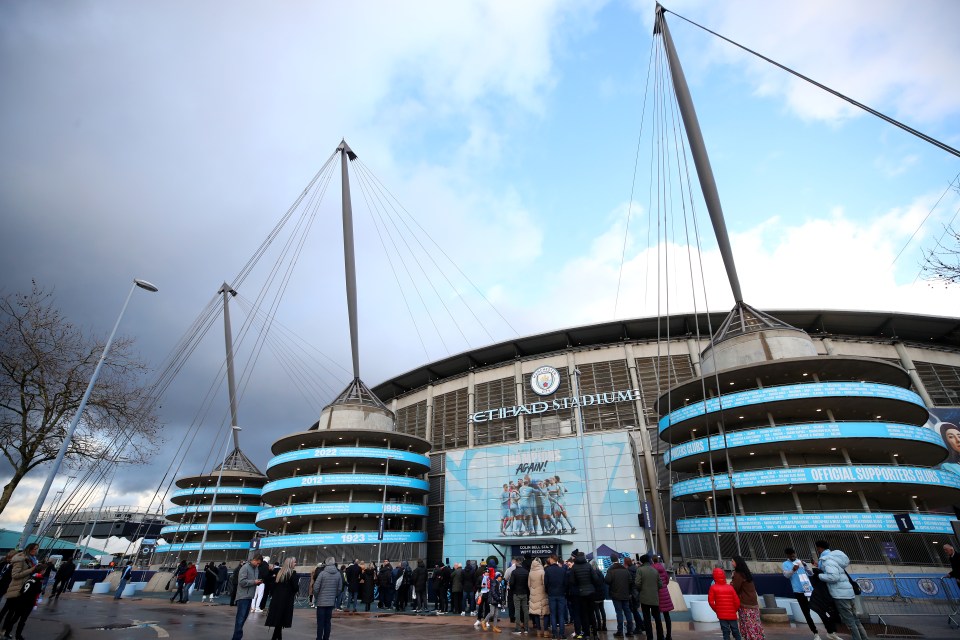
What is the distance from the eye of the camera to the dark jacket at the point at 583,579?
427 inches

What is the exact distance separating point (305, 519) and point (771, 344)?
1685 inches

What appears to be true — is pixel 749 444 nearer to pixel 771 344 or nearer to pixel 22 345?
pixel 771 344

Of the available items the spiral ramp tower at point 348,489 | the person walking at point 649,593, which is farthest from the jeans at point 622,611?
the spiral ramp tower at point 348,489

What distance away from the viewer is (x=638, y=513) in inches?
1422

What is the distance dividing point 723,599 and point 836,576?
1982mm

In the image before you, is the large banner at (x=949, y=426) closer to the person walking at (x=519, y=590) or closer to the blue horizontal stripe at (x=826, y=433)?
the blue horizontal stripe at (x=826, y=433)

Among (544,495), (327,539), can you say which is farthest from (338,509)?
(544,495)

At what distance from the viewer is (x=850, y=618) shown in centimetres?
805

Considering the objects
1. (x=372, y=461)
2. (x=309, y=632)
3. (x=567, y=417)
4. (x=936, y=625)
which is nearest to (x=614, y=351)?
(x=567, y=417)

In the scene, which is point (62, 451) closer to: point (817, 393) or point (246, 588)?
point (246, 588)

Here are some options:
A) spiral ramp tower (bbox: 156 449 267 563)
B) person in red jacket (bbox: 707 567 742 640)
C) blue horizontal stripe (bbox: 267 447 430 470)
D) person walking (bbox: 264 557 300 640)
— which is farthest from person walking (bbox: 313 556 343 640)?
spiral ramp tower (bbox: 156 449 267 563)

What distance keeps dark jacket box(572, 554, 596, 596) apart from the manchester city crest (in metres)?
37.1

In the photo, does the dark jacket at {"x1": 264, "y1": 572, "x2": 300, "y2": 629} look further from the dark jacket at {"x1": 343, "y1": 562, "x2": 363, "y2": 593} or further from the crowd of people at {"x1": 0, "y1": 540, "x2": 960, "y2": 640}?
the dark jacket at {"x1": 343, "y1": 562, "x2": 363, "y2": 593}

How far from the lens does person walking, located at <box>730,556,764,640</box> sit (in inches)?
320
